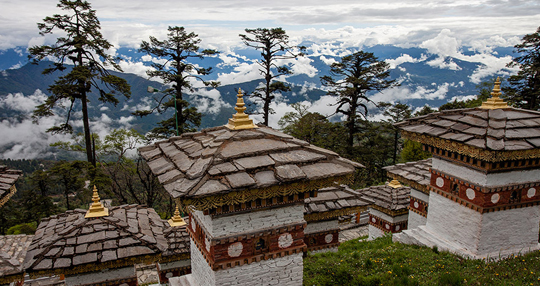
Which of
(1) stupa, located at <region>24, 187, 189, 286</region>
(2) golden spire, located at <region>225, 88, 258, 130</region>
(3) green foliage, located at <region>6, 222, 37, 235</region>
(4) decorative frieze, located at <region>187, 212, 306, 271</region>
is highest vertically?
(2) golden spire, located at <region>225, 88, 258, 130</region>

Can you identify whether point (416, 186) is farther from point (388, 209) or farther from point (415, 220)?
point (388, 209)

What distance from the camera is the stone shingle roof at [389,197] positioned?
1122cm

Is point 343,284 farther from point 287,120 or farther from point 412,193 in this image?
point 287,120

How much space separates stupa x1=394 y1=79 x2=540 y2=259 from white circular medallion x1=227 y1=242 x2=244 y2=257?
4781 mm

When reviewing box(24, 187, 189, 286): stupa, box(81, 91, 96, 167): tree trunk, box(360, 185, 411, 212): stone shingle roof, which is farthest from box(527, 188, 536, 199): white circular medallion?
box(81, 91, 96, 167): tree trunk

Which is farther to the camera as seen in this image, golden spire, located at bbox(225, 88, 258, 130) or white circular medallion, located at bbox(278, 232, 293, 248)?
golden spire, located at bbox(225, 88, 258, 130)

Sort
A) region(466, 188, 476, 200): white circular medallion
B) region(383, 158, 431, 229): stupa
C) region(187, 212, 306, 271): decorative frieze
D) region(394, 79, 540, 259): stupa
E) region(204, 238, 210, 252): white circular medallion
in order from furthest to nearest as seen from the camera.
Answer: region(383, 158, 431, 229): stupa
region(466, 188, 476, 200): white circular medallion
region(394, 79, 540, 259): stupa
region(204, 238, 210, 252): white circular medallion
region(187, 212, 306, 271): decorative frieze

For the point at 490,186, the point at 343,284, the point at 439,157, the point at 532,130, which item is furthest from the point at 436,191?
the point at 343,284

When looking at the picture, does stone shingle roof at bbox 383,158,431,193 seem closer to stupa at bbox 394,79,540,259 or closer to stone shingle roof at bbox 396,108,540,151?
stupa at bbox 394,79,540,259

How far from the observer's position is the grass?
6.05 m

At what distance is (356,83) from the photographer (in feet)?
79.4

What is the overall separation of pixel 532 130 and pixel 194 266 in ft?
23.2

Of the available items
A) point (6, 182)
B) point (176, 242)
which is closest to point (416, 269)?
point (176, 242)

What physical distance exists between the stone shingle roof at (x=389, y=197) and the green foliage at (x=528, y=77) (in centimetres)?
1657
